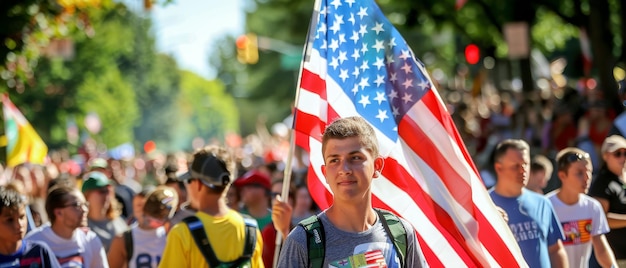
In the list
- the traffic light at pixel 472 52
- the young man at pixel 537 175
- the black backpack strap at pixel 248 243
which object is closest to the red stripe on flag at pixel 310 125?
the black backpack strap at pixel 248 243

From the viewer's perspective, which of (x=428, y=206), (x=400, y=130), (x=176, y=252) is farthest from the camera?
(x=400, y=130)

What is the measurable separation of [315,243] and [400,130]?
78.2 inches

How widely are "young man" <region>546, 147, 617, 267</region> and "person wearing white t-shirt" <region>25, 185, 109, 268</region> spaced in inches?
132

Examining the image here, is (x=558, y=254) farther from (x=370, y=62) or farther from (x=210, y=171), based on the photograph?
(x=210, y=171)

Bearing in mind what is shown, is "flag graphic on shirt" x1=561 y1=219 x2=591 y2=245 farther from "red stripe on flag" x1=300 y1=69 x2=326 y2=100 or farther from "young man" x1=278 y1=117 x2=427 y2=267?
"young man" x1=278 y1=117 x2=427 y2=267

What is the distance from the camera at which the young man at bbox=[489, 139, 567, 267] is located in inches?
298

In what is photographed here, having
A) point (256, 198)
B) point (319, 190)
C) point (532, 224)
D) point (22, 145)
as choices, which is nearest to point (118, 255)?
point (256, 198)

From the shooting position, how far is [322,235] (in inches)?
178

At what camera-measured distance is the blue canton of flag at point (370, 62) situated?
641 cm

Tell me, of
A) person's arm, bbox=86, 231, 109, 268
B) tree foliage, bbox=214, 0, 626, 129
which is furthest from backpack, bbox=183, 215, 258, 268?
tree foliage, bbox=214, 0, 626, 129

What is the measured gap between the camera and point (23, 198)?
6.49 m

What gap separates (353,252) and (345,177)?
0.30 m

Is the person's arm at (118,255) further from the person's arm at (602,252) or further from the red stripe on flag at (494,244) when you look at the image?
the person's arm at (602,252)

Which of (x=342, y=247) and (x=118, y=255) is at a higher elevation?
(x=342, y=247)
